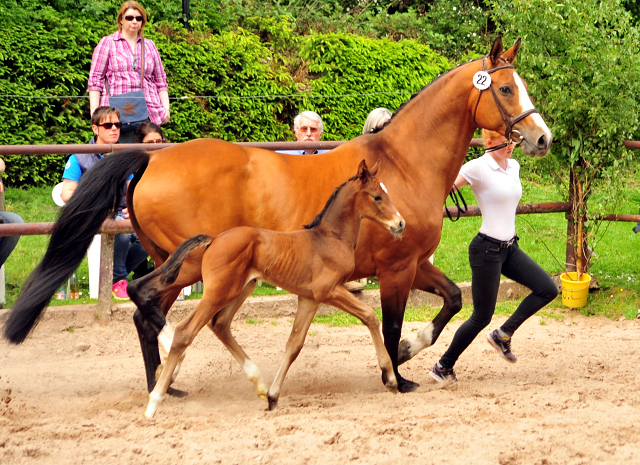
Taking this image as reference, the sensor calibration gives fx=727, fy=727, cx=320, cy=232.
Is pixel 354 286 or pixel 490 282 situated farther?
pixel 354 286

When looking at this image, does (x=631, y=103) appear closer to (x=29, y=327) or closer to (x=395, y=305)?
(x=395, y=305)

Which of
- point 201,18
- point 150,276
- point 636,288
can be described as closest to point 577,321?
point 636,288

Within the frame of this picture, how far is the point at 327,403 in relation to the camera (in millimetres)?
4621

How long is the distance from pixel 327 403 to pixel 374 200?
4.39ft

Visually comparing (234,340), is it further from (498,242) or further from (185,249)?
(498,242)

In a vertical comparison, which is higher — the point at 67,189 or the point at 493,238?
the point at 493,238

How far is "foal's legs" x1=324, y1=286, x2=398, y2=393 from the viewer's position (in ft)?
14.3

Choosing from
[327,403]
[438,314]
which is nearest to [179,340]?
[327,403]

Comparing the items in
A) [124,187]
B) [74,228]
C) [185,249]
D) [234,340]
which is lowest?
[234,340]

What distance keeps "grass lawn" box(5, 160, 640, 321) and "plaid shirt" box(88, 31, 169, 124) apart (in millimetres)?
1317

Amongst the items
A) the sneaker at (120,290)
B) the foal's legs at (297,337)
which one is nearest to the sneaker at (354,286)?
the sneaker at (120,290)

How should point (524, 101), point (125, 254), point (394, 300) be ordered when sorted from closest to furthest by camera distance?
point (524, 101)
point (394, 300)
point (125, 254)

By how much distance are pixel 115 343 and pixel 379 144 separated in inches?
110

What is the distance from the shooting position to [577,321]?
6.79 meters
